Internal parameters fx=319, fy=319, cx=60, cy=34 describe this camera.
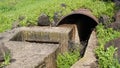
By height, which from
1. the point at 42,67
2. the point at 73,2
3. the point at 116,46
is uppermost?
the point at 73,2

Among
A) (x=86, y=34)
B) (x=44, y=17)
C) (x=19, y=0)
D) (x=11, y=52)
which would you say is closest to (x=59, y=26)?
(x=44, y=17)

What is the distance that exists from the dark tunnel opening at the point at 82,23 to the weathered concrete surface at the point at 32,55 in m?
2.29

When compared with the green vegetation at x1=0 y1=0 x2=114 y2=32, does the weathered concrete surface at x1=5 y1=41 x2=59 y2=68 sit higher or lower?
lower

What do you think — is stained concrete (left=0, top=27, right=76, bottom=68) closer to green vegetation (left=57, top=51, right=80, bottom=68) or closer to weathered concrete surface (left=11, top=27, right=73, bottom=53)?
weathered concrete surface (left=11, top=27, right=73, bottom=53)

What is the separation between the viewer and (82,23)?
12.2 m

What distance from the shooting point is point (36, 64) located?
7715mm

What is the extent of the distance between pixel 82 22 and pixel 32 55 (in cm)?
430

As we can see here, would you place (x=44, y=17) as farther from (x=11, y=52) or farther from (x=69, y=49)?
(x=11, y=52)

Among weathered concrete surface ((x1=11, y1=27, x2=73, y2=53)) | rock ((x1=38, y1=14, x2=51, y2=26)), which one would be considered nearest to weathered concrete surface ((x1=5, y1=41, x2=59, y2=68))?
weathered concrete surface ((x1=11, y1=27, x2=73, y2=53))

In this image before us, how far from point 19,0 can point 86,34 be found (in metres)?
6.58

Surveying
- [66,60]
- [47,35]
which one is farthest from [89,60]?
[47,35]

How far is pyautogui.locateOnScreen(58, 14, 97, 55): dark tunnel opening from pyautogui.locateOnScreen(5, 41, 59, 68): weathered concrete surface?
7.52 ft

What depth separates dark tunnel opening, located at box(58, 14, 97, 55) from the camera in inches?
455

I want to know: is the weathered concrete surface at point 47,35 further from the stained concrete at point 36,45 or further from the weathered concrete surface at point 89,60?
the weathered concrete surface at point 89,60
